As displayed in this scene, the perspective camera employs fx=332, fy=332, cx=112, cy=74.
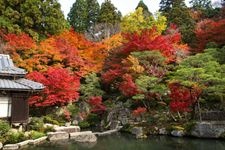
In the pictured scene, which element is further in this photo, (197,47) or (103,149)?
(197,47)

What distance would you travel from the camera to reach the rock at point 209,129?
1839cm

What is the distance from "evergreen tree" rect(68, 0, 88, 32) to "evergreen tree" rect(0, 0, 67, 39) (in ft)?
41.1

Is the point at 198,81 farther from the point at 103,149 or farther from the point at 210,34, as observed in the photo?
the point at 210,34

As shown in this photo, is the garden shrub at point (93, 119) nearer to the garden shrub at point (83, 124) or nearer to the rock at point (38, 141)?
the garden shrub at point (83, 124)

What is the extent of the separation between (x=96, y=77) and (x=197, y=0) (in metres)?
30.7

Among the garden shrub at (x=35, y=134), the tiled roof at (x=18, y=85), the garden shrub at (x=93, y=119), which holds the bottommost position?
the garden shrub at (x=35, y=134)

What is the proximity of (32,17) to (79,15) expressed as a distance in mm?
15279

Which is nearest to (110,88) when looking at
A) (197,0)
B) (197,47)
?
(197,47)

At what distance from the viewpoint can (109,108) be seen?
2519 centimetres

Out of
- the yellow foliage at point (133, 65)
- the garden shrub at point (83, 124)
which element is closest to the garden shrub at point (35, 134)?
the garden shrub at point (83, 124)

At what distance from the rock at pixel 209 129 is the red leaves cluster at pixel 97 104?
8.26 metres

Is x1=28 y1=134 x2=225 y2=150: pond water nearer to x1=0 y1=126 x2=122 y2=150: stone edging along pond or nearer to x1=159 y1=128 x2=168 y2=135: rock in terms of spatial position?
x1=0 y1=126 x2=122 y2=150: stone edging along pond

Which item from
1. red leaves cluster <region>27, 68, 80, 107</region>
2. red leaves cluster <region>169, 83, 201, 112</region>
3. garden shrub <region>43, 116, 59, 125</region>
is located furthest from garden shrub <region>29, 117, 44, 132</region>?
red leaves cluster <region>169, 83, 201, 112</region>

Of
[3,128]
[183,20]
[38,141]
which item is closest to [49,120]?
[38,141]
